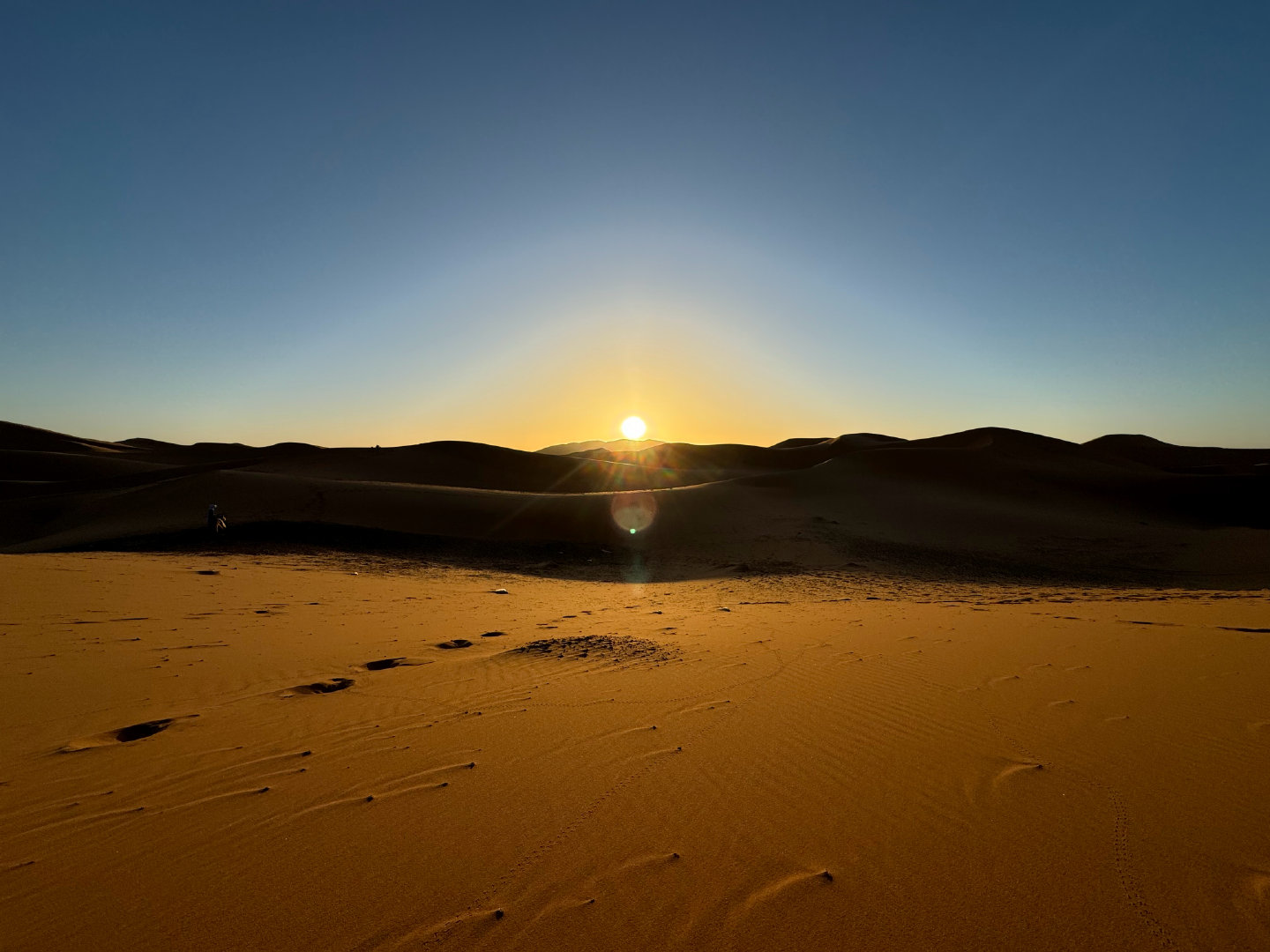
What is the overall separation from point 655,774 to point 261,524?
61.3ft

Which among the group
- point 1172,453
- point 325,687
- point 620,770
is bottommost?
point 325,687

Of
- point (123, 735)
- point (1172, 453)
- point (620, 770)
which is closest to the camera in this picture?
point (620, 770)

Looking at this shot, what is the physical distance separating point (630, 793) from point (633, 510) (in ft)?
66.2

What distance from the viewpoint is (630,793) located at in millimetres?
3344

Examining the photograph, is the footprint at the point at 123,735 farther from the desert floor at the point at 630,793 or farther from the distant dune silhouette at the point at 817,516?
the distant dune silhouette at the point at 817,516

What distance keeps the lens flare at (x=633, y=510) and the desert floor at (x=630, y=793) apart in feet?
48.3

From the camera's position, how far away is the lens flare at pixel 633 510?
22.1 m

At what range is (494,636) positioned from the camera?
802cm

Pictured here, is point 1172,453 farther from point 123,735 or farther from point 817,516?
point 123,735

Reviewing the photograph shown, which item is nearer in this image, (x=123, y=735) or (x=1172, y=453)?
(x=123, y=735)

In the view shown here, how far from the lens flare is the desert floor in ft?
48.3

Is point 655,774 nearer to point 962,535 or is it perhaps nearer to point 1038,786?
point 1038,786

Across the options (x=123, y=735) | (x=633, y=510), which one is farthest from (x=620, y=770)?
(x=633, y=510)

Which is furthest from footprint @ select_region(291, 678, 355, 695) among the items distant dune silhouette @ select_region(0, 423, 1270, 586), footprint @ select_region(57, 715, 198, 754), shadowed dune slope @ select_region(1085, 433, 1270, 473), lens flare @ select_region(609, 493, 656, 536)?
shadowed dune slope @ select_region(1085, 433, 1270, 473)
